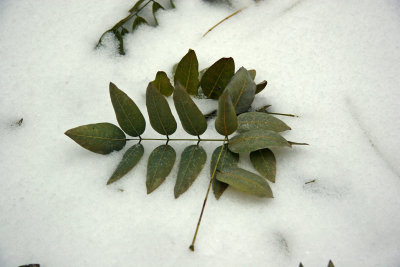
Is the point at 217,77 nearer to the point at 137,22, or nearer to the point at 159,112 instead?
the point at 159,112

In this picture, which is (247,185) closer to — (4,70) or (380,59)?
(380,59)

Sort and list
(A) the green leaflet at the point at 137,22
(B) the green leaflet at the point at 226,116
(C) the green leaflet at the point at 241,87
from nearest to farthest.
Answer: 1. (B) the green leaflet at the point at 226,116
2. (C) the green leaflet at the point at 241,87
3. (A) the green leaflet at the point at 137,22

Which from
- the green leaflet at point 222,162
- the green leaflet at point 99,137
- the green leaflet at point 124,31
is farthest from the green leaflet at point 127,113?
the green leaflet at point 124,31

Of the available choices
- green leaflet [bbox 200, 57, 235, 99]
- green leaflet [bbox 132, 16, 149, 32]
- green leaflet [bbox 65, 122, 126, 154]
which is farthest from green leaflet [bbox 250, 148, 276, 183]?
green leaflet [bbox 132, 16, 149, 32]

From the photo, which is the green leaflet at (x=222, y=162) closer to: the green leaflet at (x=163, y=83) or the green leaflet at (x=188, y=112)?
the green leaflet at (x=188, y=112)

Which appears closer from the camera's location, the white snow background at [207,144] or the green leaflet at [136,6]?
the white snow background at [207,144]

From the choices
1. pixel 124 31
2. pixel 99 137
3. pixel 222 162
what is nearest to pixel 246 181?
pixel 222 162

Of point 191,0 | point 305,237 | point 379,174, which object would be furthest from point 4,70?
point 379,174
